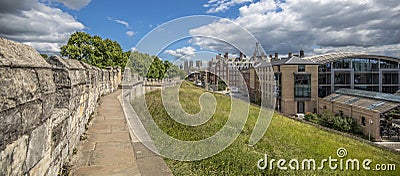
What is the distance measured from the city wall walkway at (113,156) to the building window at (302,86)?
2680 centimetres

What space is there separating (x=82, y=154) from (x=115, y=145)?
0.58 meters

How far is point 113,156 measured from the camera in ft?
11.5

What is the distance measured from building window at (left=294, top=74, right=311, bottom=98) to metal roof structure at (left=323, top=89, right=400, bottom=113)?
2.50 meters

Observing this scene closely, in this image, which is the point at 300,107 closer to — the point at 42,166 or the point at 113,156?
the point at 113,156

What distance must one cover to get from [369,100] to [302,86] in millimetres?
8162

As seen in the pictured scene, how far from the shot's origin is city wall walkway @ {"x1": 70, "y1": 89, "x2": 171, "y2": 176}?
3.06 meters

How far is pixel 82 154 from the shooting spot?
354cm

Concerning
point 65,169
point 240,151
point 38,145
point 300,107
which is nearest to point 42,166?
point 38,145

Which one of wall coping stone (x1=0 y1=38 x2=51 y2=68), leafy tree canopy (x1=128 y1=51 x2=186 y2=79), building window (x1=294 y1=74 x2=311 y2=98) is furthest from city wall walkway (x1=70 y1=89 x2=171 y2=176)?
building window (x1=294 y1=74 x2=311 y2=98)

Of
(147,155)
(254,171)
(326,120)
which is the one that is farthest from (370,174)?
(326,120)

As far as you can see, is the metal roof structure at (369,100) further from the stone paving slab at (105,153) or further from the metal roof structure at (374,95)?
the stone paving slab at (105,153)

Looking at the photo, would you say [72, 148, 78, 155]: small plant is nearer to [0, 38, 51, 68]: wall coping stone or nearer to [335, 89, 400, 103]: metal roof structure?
[0, 38, 51, 68]: wall coping stone

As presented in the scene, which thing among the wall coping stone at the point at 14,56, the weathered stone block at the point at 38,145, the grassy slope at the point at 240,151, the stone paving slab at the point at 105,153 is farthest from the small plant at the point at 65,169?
the grassy slope at the point at 240,151

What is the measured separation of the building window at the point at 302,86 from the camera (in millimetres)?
28609
